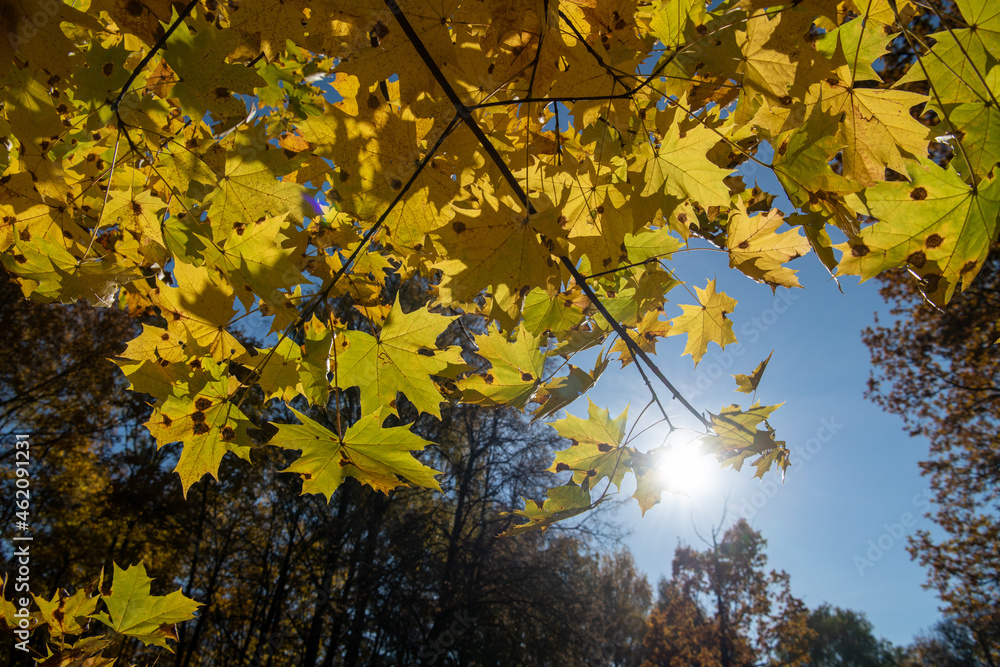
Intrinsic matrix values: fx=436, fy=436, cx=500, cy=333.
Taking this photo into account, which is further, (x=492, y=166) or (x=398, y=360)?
(x=398, y=360)

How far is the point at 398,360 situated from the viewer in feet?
4.93

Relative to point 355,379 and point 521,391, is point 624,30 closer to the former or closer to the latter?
point 521,391

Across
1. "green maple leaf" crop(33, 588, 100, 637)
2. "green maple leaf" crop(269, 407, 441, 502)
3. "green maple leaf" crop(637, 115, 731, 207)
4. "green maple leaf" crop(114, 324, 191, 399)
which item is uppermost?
"green maple leaf" crop(637, 115, 731, 207)

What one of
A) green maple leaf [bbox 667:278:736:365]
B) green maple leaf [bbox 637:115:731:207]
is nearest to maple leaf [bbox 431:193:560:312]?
green maple leaf [bbox 637:115:731:207]

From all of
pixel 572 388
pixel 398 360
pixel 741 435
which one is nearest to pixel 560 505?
pixel 572 388

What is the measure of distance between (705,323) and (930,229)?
0.81 meters

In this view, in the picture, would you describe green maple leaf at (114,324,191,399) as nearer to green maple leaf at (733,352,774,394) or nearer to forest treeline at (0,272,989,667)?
green maple leaf at (733,352,774,394)

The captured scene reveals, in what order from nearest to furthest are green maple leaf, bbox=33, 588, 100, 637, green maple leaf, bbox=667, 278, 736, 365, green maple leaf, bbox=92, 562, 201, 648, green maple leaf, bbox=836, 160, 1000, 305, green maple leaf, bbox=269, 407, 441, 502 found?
green maple leaf, bbox=836, 160, 1000, 305 < green maple leaf, bbox=269, 407, 441, 502 < green maple leaf, bbox=667, 278, 736, 365 < green maple leaf, bbox=92, 562, 201, 648 < green maple leaf, bbox=33, 588, 100, 637

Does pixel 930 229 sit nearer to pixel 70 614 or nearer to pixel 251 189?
pixel 251 189

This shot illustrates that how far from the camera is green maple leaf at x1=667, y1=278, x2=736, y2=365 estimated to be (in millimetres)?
1678

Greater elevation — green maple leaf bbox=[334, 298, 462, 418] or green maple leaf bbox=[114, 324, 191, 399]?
green maple leaf bbox=[334, 298, 462, 418]

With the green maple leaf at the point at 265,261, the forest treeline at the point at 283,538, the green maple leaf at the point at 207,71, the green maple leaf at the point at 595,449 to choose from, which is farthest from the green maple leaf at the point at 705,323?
the forest treeline at the point at 283,538

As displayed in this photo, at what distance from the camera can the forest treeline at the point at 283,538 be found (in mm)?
10617

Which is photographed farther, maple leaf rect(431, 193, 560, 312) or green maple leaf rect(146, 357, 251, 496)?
green maple leaf rect(146, 357, 251, 496)
